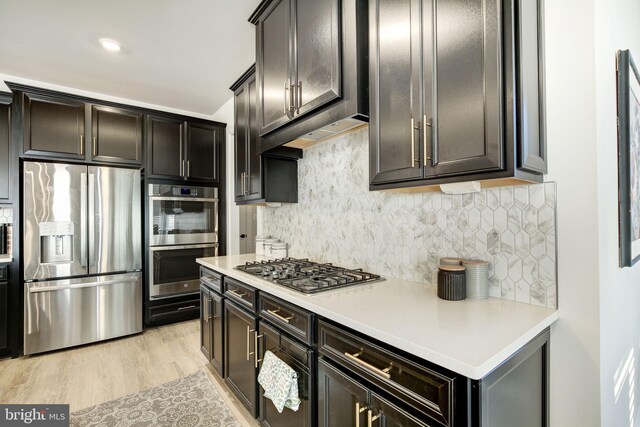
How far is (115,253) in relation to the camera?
128 inches

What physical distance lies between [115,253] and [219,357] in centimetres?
186

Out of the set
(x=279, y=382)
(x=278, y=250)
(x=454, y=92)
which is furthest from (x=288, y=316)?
(x=278, y=250)

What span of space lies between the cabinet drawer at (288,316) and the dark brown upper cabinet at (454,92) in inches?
27.5

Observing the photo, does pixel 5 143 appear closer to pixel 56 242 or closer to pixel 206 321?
pixel 56 242

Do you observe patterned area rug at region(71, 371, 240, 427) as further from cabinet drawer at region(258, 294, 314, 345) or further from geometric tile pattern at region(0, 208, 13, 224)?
geometric tile pattern at region(0, 208, 13, 224)

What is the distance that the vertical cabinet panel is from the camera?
2781 millimetres

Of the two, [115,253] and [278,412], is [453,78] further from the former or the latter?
[115,253]

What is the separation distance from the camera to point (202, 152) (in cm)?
389

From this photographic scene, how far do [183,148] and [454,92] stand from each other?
344cm

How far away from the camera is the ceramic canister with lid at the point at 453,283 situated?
51.0 inches

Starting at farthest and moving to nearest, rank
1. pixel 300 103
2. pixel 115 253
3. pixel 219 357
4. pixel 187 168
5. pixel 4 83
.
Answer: pixel 187 168 < pixel 115 253 < pixel 4 83 < pixel 219 357 < pixel 300 103

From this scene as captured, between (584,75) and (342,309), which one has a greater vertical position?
(584,75)

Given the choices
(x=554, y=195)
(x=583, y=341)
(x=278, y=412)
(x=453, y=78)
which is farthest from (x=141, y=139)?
(x=583, y=341)

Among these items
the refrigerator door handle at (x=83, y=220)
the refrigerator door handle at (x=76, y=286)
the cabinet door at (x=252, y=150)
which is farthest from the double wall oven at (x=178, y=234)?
the cabinet door at (x=252, y=150)
